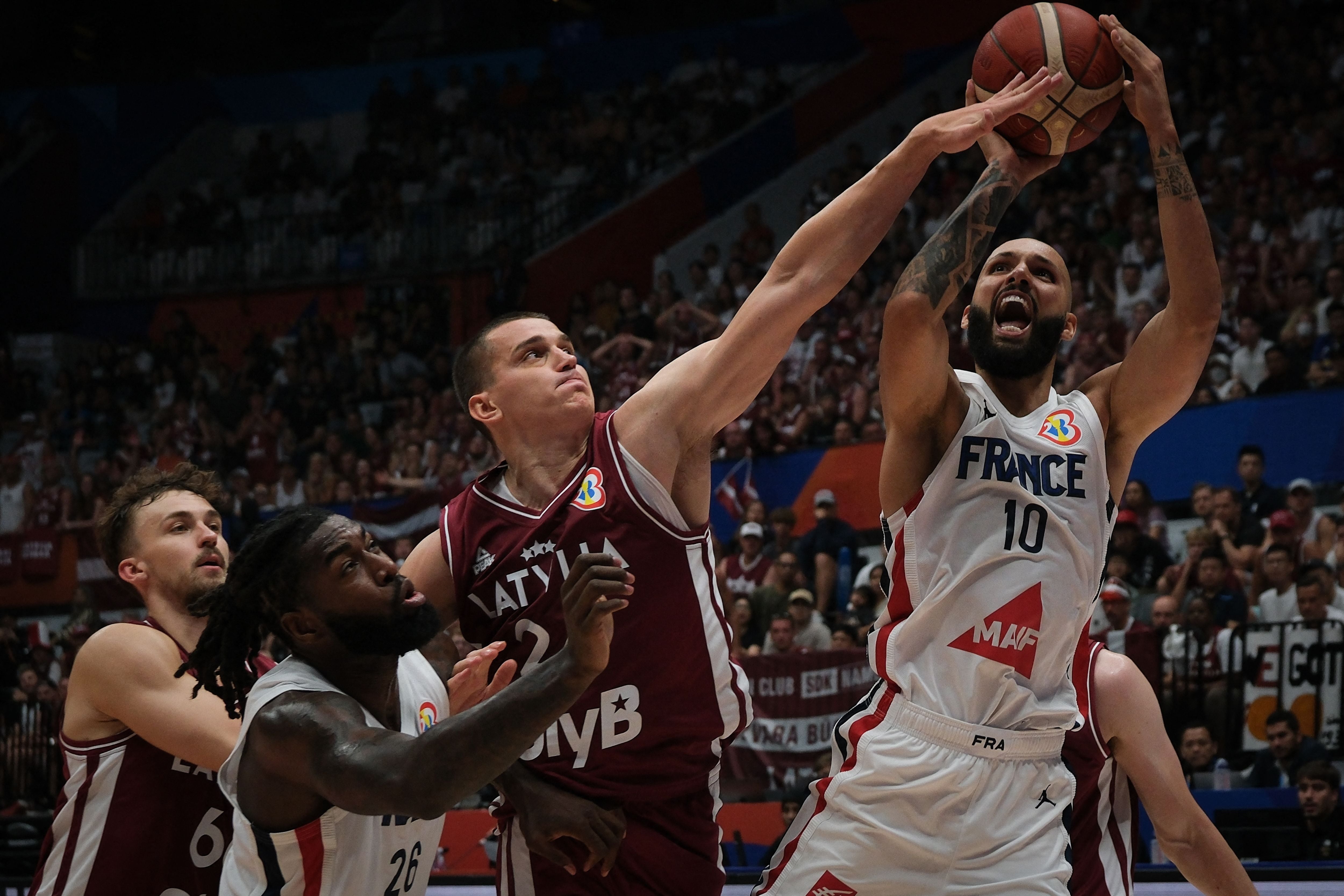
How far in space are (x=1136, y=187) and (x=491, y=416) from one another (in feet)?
38.5

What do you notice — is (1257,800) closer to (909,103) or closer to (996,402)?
(996,402)

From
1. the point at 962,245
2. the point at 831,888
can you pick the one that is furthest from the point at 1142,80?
the point at 831,888

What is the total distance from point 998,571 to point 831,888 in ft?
3.02

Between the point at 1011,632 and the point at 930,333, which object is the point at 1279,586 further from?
the point at 930,333

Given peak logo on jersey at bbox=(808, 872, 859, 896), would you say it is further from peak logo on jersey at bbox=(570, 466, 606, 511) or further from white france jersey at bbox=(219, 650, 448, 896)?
peak logo on jersey at bbox=(570, 466, 606, 511)

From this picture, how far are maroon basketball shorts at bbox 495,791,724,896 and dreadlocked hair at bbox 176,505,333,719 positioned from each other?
850 millimetres

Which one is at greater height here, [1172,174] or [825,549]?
[1172,174]

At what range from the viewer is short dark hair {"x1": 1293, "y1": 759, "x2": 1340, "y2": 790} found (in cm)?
767

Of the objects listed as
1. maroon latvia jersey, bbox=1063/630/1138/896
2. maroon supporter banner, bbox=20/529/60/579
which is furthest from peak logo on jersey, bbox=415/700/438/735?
maroon supporter banner, bbox=20/529/60/579

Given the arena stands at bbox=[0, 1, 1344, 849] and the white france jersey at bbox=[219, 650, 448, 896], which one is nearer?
the white france jersey at bbox=[219, 650, 448, 896]

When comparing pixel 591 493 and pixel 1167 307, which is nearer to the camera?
pixel 591 493

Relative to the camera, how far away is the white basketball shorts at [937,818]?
3.75m

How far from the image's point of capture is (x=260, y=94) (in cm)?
2506

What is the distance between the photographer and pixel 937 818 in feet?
12.4
